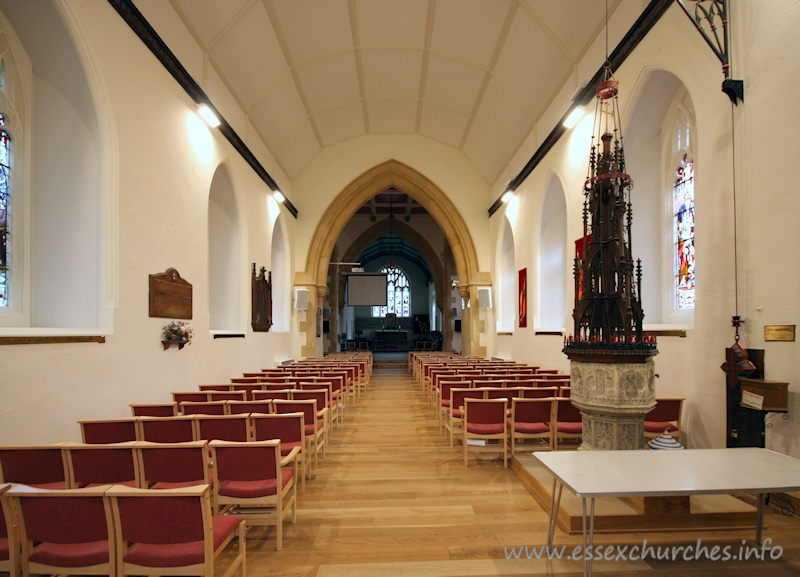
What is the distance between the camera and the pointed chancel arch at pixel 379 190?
43.0 feet

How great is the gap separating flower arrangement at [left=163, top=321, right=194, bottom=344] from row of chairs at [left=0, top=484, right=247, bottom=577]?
11.9ft

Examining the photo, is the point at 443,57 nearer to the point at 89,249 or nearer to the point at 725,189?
the point at 725,189

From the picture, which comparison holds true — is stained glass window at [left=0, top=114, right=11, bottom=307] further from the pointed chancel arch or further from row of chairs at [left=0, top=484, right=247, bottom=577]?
the pointed chancel arch

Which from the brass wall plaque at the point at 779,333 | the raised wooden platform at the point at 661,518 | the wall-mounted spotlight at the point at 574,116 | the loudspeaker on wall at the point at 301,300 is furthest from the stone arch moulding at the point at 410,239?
the raised wooden platform at the point at 661,518

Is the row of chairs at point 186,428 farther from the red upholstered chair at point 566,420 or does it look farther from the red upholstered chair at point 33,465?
the red upholstered chair at point 566,420

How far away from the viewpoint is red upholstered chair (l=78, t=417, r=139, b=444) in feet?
10.3

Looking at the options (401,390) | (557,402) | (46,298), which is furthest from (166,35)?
(401,390)

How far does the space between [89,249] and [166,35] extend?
308 cm

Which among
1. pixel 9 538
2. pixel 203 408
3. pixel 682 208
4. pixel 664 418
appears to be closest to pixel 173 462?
pixel 9 538

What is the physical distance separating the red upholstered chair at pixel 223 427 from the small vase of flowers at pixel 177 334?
8.50 feet

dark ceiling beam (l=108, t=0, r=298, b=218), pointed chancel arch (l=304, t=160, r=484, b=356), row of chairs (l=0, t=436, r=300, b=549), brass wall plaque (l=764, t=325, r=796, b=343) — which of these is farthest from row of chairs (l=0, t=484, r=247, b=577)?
pointed chancel arch (l=304, t=160, r=484, b=356)

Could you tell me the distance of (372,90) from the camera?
10547 millimetres

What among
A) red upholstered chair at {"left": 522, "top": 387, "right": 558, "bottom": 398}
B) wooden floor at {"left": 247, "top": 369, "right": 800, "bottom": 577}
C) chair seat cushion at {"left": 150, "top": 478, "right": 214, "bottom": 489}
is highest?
red upholstered chair at {"left": 522, "top": 387, "right": 558, "bottom": 398}

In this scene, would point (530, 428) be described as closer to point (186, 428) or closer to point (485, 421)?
point (485, 421)
